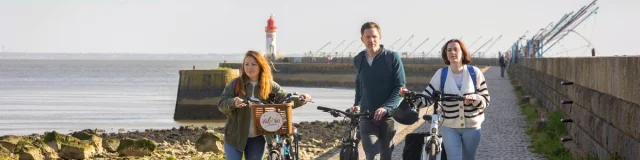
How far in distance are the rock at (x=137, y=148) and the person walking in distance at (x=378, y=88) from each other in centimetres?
1090

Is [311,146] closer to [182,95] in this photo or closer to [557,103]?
[557,103]

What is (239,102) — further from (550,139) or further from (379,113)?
(550,139)

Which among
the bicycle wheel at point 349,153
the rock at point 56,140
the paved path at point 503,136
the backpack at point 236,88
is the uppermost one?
the backpack at point 236,88

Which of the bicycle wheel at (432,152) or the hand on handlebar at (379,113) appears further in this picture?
the hand on handlebar at (379,113)

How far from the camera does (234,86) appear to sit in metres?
7.50

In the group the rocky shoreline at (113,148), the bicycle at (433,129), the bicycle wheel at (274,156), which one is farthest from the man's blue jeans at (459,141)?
the rocky shoreline at (113,148)

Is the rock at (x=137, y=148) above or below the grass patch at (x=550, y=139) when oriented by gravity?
below

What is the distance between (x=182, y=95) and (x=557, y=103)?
84.8ft

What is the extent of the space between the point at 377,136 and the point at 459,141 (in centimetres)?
64

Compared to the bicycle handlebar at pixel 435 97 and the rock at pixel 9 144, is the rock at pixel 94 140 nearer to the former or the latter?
the rock at pixel 9 144

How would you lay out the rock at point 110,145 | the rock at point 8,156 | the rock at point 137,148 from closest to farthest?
the rock at point 8,156 → the rock at point 137,148 → the rock at point 110,145

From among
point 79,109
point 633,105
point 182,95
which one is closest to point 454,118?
point 633,105

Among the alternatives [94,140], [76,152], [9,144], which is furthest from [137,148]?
[9,144]

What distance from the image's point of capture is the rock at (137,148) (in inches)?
741
